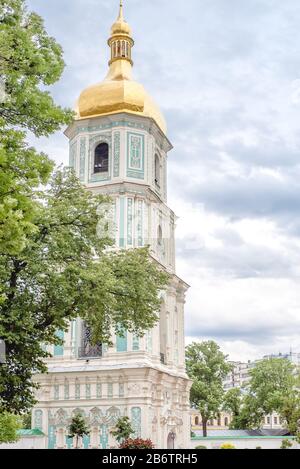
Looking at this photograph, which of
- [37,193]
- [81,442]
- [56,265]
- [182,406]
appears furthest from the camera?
[182,406]

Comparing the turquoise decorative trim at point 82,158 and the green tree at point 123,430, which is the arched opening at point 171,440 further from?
the turquoise decorative trim at point 82,158

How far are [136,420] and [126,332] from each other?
414cm

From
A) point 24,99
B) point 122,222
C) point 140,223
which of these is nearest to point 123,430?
point 122,222

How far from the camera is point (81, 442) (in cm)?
3148

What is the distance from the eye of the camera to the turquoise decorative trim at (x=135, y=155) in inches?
1422

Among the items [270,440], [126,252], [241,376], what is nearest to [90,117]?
[126,252]

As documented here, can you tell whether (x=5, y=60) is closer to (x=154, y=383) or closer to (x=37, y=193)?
(x=37, y=193)

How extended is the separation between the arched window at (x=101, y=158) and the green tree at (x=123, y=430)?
1350 cm

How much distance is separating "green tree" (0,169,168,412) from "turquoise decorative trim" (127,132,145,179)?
17.5m

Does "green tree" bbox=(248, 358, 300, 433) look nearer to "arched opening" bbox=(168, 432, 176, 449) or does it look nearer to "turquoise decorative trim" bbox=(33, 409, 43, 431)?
"arched opening" bbox=(168, 432, 176, 449)

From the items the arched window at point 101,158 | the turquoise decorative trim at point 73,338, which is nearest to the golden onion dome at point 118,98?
the arched window at point 101,158

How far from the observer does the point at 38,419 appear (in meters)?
32.1
